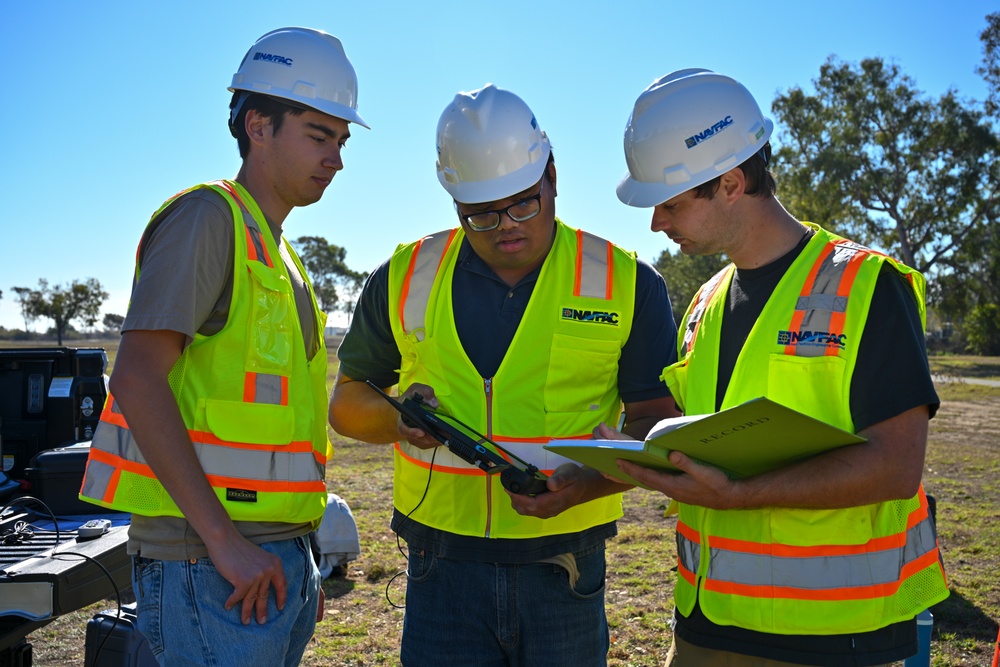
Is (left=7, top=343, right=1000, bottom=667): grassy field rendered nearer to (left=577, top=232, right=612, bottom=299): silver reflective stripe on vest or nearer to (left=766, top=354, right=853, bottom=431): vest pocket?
(left=577, top=232, right=612, bottom=299): silver reflective stripe on vest

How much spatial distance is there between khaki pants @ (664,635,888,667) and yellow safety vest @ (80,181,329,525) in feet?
4.06

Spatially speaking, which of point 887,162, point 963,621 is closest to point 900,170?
point 887,162

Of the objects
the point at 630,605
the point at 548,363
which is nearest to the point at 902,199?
the point at 630,605

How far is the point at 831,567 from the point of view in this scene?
2174mm

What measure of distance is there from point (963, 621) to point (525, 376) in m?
4.50

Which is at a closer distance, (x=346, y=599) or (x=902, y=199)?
(x=346, y=599)

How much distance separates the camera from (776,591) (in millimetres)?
2207

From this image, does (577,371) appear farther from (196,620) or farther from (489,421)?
(196,620)

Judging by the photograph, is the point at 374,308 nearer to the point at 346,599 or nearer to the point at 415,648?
the point at 415,648

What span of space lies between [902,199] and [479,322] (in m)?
41.3

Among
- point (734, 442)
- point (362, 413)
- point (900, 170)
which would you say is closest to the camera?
point (734, 442)

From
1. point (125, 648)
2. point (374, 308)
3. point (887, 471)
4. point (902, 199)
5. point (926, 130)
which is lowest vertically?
point (125, 648)

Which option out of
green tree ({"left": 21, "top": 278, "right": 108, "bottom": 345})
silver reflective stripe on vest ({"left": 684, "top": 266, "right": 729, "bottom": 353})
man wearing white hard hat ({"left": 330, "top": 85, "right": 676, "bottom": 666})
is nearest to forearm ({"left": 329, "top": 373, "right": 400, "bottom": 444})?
man wearing white hard hat ({"left": 330, "top": 85, "right": 676, "bottom": 666})

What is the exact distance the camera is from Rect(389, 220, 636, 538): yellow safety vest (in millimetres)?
2646
